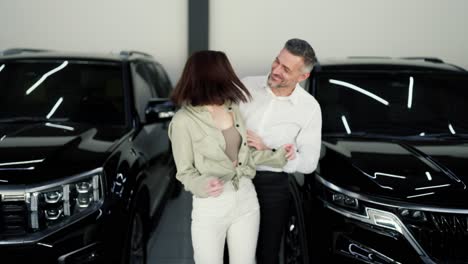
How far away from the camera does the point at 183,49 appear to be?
7082 mm

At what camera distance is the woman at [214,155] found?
2.11m

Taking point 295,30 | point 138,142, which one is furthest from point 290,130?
point 295,30

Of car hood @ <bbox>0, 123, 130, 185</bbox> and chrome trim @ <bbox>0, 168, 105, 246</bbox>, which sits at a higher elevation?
car hood @ <bbox>0, 123, 130, 185</bbox>

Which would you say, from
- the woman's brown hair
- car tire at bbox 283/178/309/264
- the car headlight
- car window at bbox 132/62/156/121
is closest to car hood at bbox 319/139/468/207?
car tire at bbox 283/178/309/264

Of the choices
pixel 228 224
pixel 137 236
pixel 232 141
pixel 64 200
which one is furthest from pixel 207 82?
pixel 137 236

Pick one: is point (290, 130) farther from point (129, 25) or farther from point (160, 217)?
point (129, 25)

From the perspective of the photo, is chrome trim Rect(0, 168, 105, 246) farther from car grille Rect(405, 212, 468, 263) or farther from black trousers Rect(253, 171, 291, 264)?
car grille Rect(405, 212, 468, 263)

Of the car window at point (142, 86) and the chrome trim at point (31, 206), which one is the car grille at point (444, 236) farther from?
the car window at point (142, 86)

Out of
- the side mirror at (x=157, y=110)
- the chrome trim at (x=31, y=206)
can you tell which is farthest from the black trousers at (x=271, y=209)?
the side mirror at (x=157, y=110)

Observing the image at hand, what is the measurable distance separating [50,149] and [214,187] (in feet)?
3.86

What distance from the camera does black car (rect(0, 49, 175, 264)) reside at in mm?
2406

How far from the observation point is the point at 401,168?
2744mm

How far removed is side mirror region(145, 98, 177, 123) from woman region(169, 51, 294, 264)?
4.54 feet

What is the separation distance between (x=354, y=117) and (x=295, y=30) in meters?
3.83
